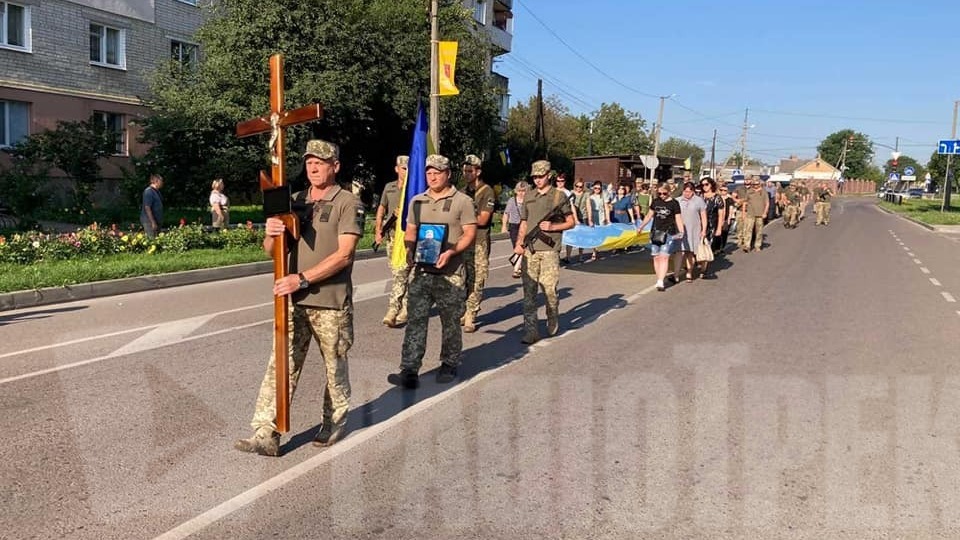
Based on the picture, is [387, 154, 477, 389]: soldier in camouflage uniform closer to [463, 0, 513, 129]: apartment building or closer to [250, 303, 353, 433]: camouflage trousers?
[250, 303, 353, 433]: camouflage trousers

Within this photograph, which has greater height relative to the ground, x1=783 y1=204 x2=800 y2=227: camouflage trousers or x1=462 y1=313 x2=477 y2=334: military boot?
x1=783 y1=204 x2=800 y2=227: camouflage trousers

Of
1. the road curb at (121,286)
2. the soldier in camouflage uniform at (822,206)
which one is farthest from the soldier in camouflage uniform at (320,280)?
the soldier in camouflage uniform at (822,206)

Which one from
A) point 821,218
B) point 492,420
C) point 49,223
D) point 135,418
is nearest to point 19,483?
point 135,418

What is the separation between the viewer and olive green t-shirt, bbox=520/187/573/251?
779cm

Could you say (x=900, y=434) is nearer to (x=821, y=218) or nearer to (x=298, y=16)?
(x=298, y=16)

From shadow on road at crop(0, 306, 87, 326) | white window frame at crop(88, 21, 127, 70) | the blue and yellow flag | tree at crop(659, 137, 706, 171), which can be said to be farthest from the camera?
tree at crop(659, 137, 706, 171)

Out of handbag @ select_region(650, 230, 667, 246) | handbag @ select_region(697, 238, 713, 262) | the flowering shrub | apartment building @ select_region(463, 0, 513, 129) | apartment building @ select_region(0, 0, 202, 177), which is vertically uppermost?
apartment building @ select_region(463, 0, 513, 129)

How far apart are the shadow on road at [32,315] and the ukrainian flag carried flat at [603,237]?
8295 millimetres

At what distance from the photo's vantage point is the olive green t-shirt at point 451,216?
6.15 m

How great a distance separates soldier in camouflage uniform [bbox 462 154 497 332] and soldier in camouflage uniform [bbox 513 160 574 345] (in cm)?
66

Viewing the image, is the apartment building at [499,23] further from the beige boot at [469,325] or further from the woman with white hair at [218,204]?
the beige boot at [469,325]

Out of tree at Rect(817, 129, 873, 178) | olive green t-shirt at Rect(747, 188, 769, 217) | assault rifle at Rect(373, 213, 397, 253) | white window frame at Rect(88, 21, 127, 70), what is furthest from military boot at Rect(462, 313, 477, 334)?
tree at Rect(817, 129, 873, 178)

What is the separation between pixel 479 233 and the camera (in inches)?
361

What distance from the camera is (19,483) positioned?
13.3 ft
